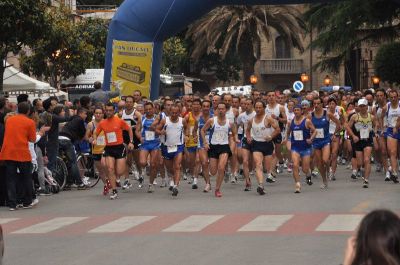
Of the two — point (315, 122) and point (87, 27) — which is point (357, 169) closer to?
point (315, 122)

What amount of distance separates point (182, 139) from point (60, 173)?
2.71m

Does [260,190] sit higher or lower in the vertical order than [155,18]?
lower

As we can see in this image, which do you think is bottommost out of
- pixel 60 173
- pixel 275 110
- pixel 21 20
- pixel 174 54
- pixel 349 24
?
pixel 60 173

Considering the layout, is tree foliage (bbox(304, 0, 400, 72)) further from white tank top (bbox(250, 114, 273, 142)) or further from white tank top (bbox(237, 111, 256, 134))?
white tank top (bbox(250, 114, 273, 142))

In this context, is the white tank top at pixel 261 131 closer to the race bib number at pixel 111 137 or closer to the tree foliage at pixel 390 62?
the race bib number at pixel 111 137

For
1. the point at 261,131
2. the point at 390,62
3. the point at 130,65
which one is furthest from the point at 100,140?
the point at 390,62

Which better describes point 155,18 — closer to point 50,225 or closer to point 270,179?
point 270,179

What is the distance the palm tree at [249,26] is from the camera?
2012 inches

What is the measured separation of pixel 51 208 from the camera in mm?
17188

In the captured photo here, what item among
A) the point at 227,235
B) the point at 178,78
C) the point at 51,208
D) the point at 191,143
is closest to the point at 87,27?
the point at 178,78

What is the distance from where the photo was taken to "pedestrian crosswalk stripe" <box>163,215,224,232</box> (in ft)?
43.9

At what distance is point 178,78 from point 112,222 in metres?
42.1

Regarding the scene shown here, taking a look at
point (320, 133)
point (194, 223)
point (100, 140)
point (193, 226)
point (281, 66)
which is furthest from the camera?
point (281, 66)

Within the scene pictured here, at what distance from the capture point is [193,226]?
13.7 meters
